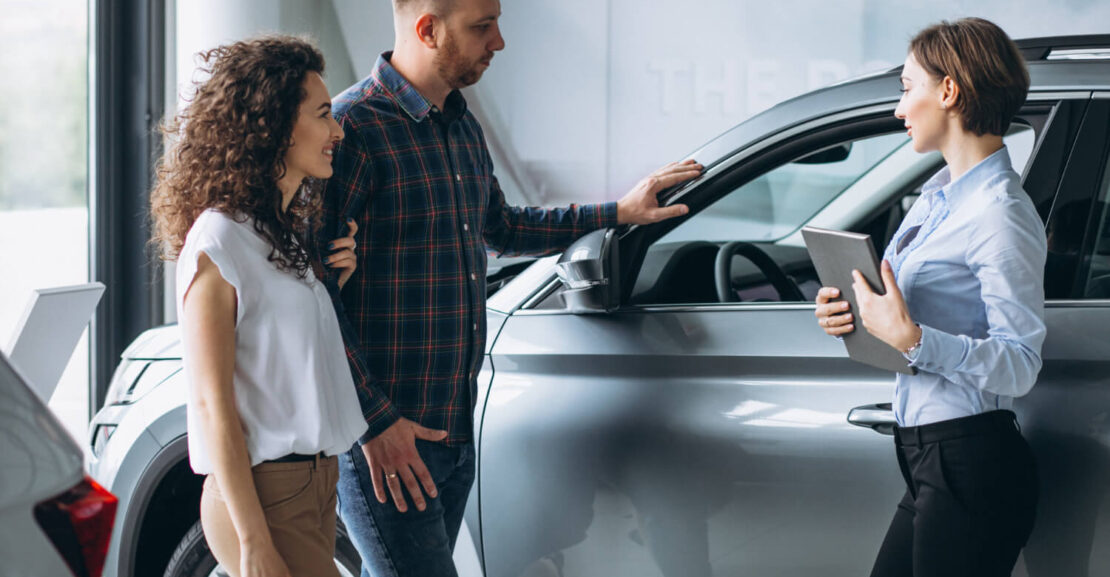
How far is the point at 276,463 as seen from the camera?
60.6 inches

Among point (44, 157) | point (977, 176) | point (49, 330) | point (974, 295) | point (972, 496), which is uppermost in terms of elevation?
point (44, 157)

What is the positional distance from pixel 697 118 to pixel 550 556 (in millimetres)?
3315

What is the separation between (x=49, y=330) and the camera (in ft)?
9.30

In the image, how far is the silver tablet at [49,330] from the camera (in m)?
2.75

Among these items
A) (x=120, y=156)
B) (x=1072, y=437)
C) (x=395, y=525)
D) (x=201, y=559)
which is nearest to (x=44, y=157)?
(x=120, y=156)

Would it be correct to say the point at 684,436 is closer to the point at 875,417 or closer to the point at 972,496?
the point at 875,417

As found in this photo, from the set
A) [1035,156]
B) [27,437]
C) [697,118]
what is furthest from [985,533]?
[697,118]

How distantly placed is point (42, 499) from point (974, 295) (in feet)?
4.18

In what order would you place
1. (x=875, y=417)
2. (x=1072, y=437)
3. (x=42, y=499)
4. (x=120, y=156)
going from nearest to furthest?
(x=42, y=499) < (x=1072, y=437) < (x=875, y=417) < (x=120, y=156)

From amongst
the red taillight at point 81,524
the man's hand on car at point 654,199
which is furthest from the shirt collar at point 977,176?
the red taillight at point 81,524

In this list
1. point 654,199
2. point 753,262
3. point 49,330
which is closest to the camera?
point 654,199

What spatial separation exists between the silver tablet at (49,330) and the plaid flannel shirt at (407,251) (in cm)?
133

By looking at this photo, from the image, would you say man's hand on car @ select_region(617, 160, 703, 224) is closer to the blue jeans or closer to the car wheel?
the blue jeans

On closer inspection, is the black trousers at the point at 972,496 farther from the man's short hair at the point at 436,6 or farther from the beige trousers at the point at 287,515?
the man's short hair at the point at 436,6
